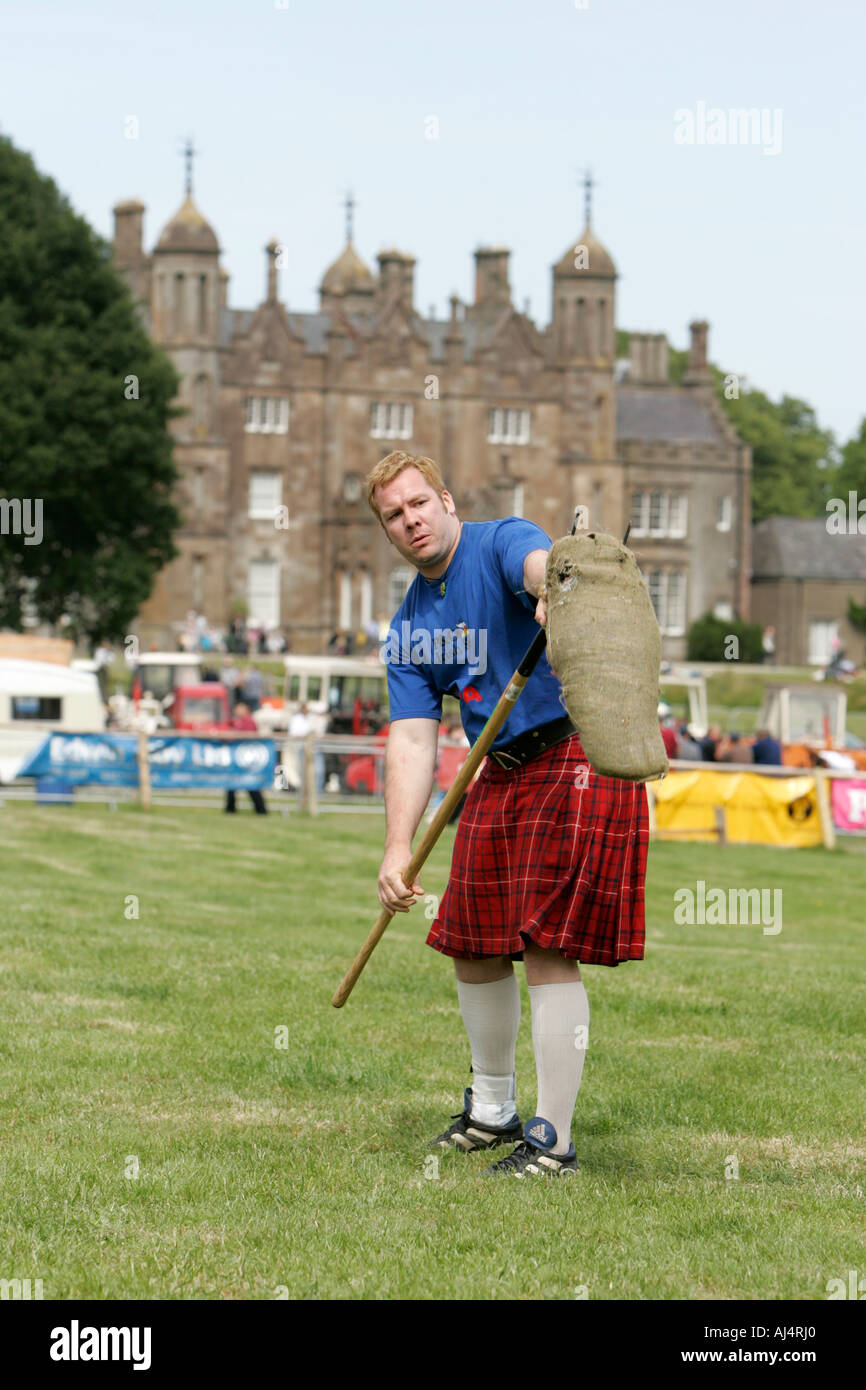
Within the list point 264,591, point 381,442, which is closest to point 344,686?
point 264,591

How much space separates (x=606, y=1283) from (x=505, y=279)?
84.7 m

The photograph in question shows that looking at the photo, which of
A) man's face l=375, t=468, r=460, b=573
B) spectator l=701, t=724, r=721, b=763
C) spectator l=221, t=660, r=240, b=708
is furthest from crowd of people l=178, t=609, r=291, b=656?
man's face l=375, t=468, r=460, b=573

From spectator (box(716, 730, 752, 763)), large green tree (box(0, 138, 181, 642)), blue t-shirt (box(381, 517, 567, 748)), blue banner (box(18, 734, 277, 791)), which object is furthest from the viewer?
large green tree (box(0, 138, 181, 642))

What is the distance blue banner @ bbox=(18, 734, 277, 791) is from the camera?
2269 centimetres

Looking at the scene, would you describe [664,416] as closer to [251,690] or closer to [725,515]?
[725,515]

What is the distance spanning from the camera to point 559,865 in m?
5.56

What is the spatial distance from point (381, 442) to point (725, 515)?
54.3 feet

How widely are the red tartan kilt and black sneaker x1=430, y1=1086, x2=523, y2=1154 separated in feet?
1.76

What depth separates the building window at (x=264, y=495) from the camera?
78062mm

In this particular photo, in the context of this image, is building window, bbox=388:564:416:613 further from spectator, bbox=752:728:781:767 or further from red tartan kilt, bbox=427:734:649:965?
red tartan kilt, bbox=427:734:649:965

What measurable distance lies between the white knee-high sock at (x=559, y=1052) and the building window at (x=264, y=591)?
236ft

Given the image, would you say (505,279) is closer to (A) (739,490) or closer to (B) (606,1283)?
(A) (739,490)

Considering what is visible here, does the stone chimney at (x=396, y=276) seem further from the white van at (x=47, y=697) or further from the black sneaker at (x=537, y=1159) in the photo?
the black sneaker at (x=537, y=1159)

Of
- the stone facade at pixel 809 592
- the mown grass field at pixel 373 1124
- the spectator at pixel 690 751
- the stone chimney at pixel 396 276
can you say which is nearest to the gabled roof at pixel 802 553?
the stone facade at pixel 809 592
